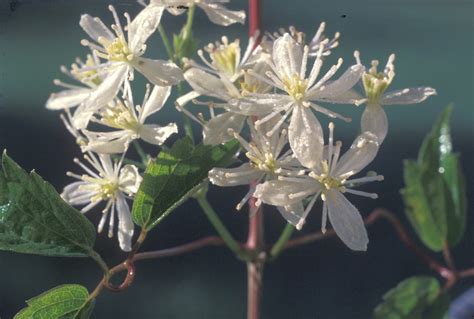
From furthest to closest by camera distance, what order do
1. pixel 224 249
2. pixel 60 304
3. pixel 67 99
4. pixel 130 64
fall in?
1. pixel 224 249
2. pixel 67 99
3. pixel 130 64
4. pixel 60 304

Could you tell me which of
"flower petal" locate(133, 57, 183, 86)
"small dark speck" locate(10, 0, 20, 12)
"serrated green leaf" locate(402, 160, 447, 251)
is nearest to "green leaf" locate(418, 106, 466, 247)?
"serrated green leaf" locate(402, 160, 447, 251)

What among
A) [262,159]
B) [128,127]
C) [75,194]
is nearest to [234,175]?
[262,159]

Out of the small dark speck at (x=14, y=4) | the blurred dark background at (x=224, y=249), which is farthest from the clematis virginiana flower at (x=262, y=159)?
the blurred dark background at (x=224, y=249)

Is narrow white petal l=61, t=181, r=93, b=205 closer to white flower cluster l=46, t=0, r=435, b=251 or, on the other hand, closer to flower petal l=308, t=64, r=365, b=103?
white flower cluster l=46, t=0, r=435, b=251

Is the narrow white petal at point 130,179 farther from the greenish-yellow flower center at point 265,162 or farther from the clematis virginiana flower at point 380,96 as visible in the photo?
the clematis virginiana flower at point 380,96

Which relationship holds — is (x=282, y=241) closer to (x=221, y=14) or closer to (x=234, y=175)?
(x=234, y=175)

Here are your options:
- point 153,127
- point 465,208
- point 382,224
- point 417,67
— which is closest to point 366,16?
point 417,67
